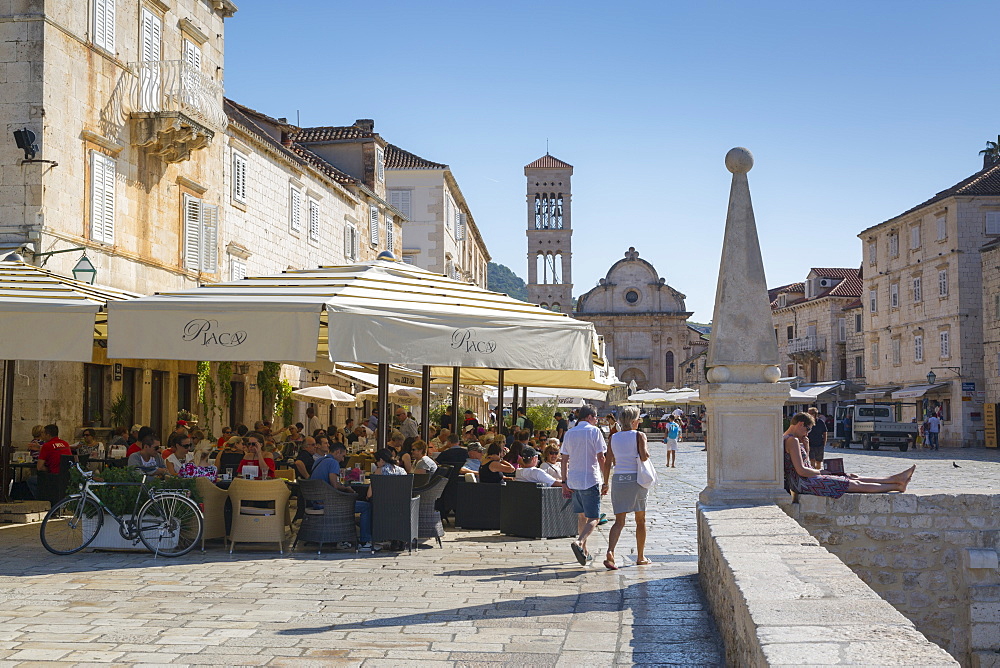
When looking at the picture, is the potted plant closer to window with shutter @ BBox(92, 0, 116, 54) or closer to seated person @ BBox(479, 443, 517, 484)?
seated person @ BBox(479, 443, 517, 484)

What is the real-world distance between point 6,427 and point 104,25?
28.0ft

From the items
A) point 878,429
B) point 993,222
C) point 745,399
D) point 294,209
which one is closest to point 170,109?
point 294,209

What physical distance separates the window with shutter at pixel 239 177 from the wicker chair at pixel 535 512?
50.9 feet

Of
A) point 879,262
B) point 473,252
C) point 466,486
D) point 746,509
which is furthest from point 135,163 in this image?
point 473,252

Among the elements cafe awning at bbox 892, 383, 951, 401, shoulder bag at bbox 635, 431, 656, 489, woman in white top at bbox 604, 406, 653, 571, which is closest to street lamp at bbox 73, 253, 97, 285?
woman in white top at bbox 604, 406, 653, 571

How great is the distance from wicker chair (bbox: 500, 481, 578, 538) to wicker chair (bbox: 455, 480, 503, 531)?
0.30 meters

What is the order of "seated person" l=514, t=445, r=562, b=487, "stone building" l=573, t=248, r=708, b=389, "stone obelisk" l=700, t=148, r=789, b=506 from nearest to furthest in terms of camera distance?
"stone obelisk" l=700, t=148, r=789, b=506 → "seated person" l=514, t=445, r=562, b=487 → "stone building" l=573, t=248, r=708, b=389

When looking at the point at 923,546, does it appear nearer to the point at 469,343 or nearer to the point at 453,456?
the point at 469,343

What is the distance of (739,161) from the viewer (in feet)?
31.1

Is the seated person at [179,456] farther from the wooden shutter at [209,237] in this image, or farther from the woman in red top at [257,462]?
the wooden shutter at [209,237]

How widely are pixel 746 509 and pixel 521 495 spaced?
3432 mm

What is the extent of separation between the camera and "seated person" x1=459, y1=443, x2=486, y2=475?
492 inches

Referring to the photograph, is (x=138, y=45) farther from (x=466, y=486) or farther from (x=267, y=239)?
(x=466, y=486)

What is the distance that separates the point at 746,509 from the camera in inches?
332
